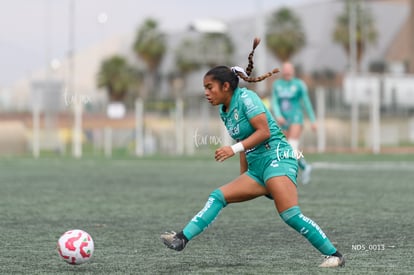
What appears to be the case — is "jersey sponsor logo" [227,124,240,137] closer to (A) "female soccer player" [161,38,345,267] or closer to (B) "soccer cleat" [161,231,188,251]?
(A) "female soccer player" [161,38,345,267]

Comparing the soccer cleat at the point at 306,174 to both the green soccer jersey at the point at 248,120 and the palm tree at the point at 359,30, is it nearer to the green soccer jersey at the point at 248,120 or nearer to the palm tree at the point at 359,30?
the green soccer jersey at the point at 248,120

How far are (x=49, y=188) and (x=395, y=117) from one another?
106 ft

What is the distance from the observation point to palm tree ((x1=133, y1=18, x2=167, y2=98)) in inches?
3947

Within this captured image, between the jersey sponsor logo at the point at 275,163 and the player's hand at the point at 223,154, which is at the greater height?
the player's hand at the point at 223,154

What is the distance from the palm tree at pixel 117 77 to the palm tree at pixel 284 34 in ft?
47.0

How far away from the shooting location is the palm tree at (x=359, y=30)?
8519cm

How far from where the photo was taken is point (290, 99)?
61.3 ft

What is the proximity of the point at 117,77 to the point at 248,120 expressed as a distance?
290 ft

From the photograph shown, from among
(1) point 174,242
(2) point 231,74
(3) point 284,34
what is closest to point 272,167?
(2) point 231,74

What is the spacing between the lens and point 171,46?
333 feet

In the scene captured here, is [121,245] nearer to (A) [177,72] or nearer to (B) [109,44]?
(A) [177,72]

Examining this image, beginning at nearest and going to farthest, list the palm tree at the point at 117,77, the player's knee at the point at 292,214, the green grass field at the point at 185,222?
the player's knee at the point at 292,214 < the green grass field at the point at 185,222 < the palm tree at the point at 117,77

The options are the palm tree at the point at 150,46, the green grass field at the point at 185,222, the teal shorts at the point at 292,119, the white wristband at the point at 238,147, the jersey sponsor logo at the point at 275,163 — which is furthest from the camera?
the palm tree at the point at 150,46

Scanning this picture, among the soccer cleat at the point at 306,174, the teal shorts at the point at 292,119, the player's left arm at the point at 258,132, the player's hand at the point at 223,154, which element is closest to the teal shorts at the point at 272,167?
the player's left arm at the point at 258,132
